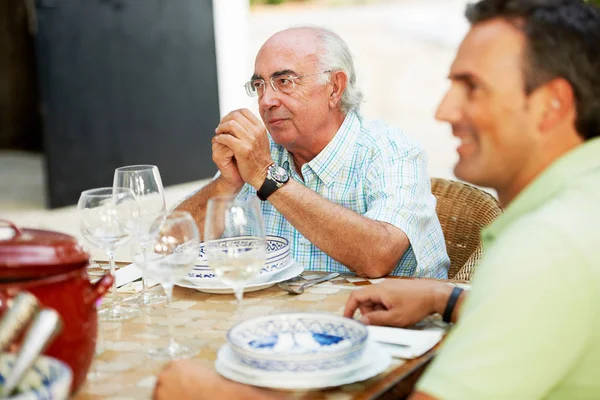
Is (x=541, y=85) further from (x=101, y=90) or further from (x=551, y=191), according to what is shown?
(x=101, y=90)

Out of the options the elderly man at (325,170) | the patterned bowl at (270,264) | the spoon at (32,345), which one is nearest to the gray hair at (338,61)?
the elderly man at (325,170)

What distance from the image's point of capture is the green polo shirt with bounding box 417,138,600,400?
101 cm

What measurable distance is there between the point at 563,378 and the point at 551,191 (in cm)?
27

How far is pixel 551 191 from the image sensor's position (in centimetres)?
117

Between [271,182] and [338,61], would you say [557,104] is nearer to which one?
[271,182]

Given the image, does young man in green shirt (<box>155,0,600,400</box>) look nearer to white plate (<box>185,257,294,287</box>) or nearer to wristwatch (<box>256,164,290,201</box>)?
white plate (<box>185,257,294,287</box>)

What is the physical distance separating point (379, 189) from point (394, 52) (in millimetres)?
11241

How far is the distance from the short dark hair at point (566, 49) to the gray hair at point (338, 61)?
151 cm

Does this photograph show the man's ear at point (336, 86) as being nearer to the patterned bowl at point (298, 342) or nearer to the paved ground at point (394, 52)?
the patterned bowl at point (298, 342)

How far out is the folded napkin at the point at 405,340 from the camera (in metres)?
1.43

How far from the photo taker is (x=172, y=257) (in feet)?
4.92

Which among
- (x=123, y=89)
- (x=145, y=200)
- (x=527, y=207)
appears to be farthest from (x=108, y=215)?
(x=123, y=89)

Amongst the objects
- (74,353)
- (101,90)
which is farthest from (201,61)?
(74,353)

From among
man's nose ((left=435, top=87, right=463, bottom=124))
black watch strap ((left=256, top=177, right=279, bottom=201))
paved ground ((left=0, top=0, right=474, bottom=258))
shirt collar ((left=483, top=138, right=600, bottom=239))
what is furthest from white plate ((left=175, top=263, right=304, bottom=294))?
paved ground ((left=0, top=0, right=474, bottom=258))
